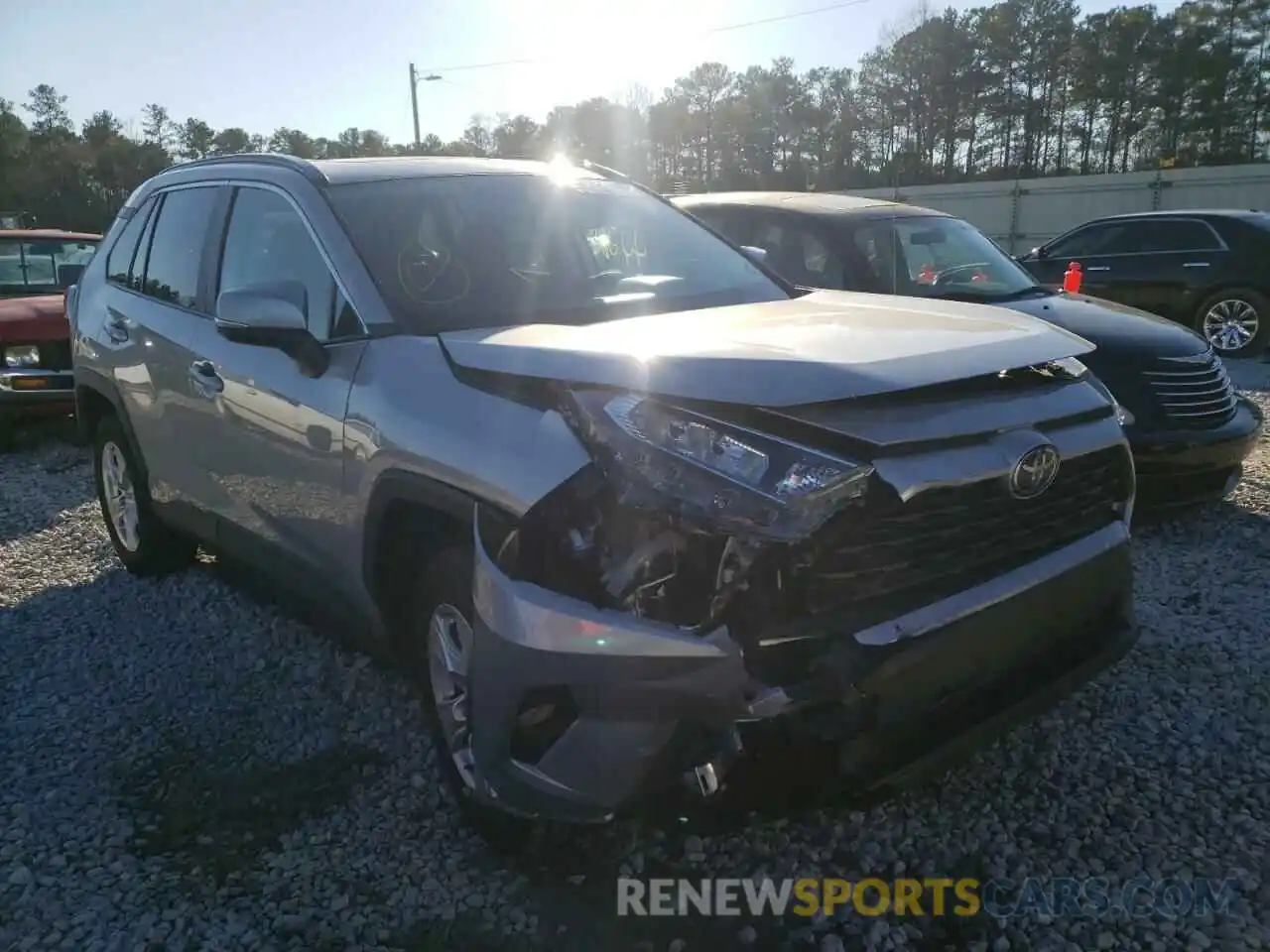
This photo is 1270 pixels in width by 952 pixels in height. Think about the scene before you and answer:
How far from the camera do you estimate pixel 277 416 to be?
321 cm

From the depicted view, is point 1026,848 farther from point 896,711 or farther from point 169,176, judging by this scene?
point 169,176

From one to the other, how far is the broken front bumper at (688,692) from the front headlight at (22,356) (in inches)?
288

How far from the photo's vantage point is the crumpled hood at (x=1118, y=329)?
5.07 meters

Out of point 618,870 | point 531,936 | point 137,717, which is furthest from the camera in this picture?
point 137,717

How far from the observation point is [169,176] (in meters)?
4.54

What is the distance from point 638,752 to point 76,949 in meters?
1.51

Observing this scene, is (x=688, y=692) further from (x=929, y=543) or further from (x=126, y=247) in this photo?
(x=126, y=247)

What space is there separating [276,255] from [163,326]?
0.92 m

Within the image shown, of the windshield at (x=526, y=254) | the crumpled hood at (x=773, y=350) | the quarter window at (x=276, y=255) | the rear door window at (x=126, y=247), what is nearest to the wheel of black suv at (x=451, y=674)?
the crumpled hood at (x=773, y=350)

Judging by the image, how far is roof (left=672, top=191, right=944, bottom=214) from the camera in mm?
6570

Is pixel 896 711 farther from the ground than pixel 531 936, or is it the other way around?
pixel 896 711

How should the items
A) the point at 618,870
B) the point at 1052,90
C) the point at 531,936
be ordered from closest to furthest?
the point at 531,936, the point at 618,870, the point at 1052,90

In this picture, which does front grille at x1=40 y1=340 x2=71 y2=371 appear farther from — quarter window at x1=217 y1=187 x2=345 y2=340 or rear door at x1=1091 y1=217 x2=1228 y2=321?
rear door at x1=1091 y1=217 x2=1228 y2=321

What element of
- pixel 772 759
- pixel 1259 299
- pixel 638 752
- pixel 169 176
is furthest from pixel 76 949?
pixel 1259 299
